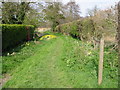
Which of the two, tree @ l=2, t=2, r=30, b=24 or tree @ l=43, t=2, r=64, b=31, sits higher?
tree @ l=43, t=2, r=64, b=31

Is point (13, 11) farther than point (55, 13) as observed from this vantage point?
No

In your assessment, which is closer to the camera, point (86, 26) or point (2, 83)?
point (2, 83)

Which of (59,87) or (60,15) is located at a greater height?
(60,15)

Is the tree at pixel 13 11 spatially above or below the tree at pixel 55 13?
below

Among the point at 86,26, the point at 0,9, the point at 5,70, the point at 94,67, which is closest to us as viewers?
the point at 94,67

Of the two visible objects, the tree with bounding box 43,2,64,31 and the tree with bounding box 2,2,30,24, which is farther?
the tree with bounding box 43,2,64,31

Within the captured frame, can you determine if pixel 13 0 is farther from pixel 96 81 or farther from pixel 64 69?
pixel 96 81

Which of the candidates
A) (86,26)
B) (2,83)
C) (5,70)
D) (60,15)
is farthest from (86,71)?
(60,15)

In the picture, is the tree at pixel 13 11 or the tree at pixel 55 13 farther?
the tree at pixel 55 13

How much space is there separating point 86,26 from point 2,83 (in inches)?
336

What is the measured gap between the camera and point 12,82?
3.86 meters

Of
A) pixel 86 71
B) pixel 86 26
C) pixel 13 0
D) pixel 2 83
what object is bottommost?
pixel 2 83

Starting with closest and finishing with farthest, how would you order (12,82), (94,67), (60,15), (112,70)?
(12,82)
(112,70)
(94,67)
(60,15)

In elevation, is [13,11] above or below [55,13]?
below
